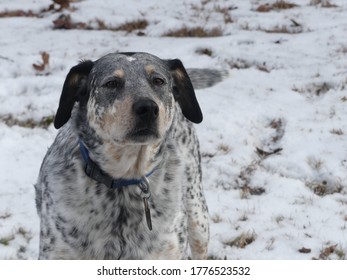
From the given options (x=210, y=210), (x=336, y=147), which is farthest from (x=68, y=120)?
(x=336, y=147)

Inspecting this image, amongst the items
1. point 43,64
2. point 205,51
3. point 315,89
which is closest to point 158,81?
point 315,89

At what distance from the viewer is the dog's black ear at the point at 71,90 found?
12.9 ft

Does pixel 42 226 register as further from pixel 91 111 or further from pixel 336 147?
pixel 336 147

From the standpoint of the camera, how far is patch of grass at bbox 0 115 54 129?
732cm

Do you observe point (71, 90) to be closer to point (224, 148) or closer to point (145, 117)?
point (145, 117)

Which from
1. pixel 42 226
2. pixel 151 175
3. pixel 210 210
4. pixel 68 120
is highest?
pixel 68 120

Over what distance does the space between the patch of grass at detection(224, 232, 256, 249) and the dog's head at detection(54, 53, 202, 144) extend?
1.65 metres

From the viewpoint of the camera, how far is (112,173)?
12.7ft

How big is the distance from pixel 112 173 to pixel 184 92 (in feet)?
2.76


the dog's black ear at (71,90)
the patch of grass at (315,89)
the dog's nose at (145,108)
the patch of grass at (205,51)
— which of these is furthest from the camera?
the patch of grass at (205,51)

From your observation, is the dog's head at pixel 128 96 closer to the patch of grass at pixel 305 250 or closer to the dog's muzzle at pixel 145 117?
the dog's muzzle at pixel 145 117

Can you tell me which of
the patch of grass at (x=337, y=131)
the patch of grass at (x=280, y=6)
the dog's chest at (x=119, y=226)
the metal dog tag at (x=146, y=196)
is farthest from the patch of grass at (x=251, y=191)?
the patch of grass at (x=280, y=6)

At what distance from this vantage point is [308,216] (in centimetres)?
580
